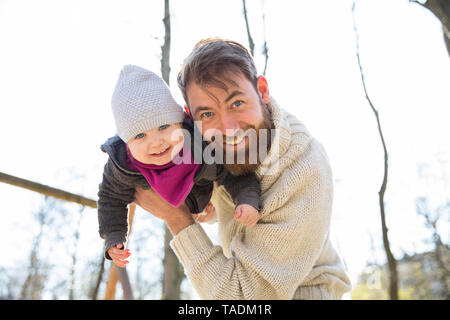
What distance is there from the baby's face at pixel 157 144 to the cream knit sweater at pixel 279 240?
0.40 m

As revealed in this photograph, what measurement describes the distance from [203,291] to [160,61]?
3714 millimetres

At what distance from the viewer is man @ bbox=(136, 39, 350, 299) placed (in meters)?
1.77

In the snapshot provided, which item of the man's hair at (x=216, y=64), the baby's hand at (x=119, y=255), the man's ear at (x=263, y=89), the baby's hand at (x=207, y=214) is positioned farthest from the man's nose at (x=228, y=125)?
the baby's hand at (x=119, y=255)

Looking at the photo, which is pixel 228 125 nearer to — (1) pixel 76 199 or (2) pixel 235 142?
(2) pixel 235 142

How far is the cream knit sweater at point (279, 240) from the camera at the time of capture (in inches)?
69.1

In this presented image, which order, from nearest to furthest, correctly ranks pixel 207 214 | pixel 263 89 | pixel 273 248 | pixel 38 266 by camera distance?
1. pixel 273 248
2. pixel 263 89
3. pixel 207 214
4. pixel 38 266

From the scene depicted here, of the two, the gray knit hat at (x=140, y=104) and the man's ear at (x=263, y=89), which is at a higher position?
the man's ear at (x=263, y=89)

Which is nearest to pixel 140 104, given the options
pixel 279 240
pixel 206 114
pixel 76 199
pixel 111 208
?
pixel 206 114

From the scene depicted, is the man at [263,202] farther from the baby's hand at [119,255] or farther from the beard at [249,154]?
the baby's hand at [119,255]

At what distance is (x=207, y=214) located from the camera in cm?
242

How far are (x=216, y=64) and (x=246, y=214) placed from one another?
76 cm
